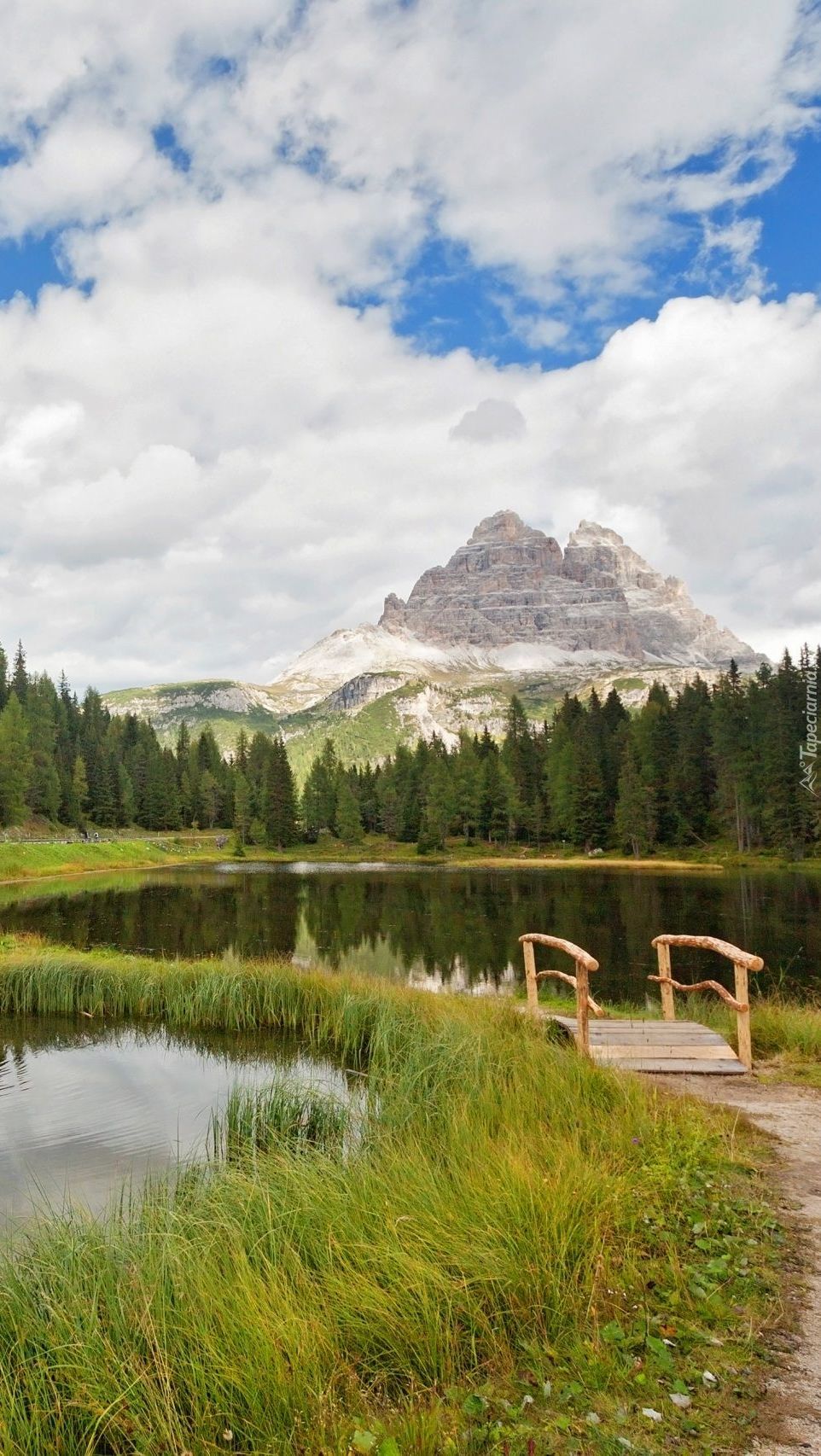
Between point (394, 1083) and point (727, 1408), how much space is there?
757 cm

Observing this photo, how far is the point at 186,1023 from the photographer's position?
65.0 feet

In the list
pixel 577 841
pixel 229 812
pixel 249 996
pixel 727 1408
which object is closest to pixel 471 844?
pixel 577 841

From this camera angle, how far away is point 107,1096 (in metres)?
14.3

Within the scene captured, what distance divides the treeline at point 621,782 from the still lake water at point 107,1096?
61064 millimetres

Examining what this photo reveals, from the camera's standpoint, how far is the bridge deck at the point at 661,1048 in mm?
11234

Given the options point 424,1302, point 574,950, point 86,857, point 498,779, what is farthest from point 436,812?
point 424,1302

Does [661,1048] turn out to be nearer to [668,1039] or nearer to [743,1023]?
[668,1039]

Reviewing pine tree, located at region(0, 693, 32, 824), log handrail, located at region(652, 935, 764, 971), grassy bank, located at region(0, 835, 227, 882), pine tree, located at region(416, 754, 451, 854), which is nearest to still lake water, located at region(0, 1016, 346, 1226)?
log handrail, located at region(652, 935, 764, 971)

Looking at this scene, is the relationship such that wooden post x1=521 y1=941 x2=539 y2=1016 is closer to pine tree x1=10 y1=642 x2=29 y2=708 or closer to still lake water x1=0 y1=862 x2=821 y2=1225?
still lake water x1=0 y1=862 x2=821 y2=1225

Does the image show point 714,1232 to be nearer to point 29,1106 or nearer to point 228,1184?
point 228,1184

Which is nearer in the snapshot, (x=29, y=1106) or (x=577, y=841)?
(x=29, y=1106)

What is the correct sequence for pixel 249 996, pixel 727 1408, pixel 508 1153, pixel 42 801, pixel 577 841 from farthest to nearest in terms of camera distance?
1. pixel 42 801
2. pixel 577 841
3. pixel 249 996
4. pixel 508 1153
5. pixel 727 1408

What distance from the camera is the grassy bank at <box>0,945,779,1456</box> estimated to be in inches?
165

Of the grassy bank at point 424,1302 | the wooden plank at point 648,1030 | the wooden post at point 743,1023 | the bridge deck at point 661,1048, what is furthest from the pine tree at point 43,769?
the grassy bank at point 424,1302
